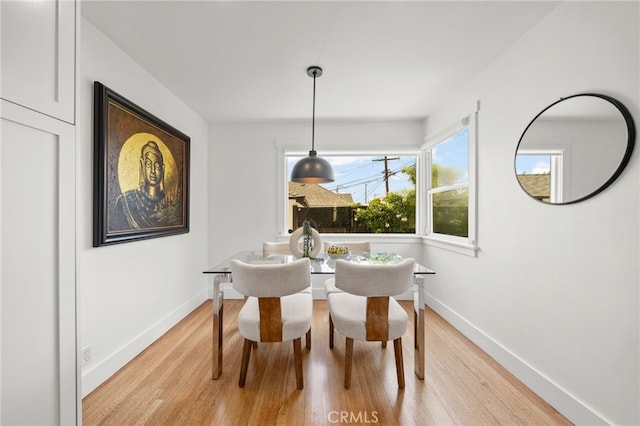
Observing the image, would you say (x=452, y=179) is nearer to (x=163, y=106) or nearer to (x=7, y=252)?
(x=163, y=106)

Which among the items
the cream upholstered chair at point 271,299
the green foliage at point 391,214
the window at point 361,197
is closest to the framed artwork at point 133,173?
the cream upholstered chair at point 271,299

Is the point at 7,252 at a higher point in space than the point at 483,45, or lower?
lower

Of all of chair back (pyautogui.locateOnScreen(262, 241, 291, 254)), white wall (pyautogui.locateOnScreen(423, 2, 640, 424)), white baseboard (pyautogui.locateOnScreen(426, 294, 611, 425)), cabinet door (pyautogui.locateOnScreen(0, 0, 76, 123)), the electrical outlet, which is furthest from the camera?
chair back (pyautogui.locateOnScreen(262, 241, 291, 254))

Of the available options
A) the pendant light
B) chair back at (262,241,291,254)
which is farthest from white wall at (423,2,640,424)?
chair back at (262,241,291,254)

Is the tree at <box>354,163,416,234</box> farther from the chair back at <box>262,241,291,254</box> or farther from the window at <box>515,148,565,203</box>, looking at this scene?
the window at <box>515,148,565,203</box>

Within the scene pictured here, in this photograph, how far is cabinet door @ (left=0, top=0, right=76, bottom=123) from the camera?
0.88 meters

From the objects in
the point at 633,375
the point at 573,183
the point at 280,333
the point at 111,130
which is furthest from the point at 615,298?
the point at 111,130

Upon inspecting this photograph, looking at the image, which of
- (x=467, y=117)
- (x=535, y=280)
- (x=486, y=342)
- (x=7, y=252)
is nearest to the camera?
(x=7, y=252)

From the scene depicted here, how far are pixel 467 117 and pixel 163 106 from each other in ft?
9.59

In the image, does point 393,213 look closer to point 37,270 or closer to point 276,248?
point 276,248

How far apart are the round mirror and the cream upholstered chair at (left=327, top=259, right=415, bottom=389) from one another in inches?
38.0

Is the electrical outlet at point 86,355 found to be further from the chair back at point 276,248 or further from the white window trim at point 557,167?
the white window trim at point 557,167

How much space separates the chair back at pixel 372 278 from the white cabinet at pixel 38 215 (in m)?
1.29

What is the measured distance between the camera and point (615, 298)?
1.39 m
